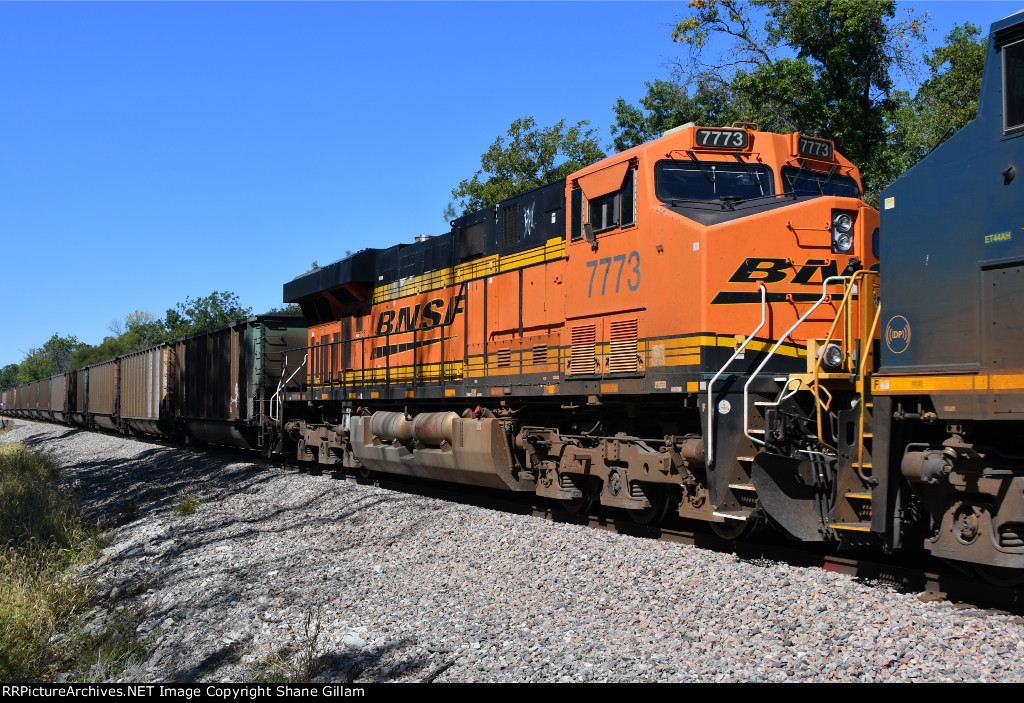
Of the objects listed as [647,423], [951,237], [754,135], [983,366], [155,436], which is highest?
[754,135]

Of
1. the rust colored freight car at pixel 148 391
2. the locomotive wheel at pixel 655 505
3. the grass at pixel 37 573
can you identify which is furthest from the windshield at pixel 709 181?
the rust colored freight car at pixel 148 391

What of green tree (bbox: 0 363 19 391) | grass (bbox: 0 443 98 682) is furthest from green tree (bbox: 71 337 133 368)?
grass (bbox: 0 443 98 682)

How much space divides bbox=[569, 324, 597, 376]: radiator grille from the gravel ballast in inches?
67.5

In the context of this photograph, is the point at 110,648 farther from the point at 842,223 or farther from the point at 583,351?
the point at 842,223

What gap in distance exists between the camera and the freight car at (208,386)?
58.7 feet

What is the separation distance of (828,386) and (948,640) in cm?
271

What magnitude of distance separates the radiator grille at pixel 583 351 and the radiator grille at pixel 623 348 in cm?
28

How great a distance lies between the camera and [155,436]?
92.1ft

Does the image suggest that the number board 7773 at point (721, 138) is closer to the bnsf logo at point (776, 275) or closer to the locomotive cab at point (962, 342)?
the bnsf logo at point (776, 275)

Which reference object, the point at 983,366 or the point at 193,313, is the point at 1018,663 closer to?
the point at 983,366

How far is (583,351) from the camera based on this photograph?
347 inches

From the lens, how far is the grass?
22.8 ft

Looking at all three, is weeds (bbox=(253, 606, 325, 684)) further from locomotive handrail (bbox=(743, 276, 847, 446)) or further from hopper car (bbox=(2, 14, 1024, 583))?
locomotive handrail (bbox=(743, 276, 847, 446))
